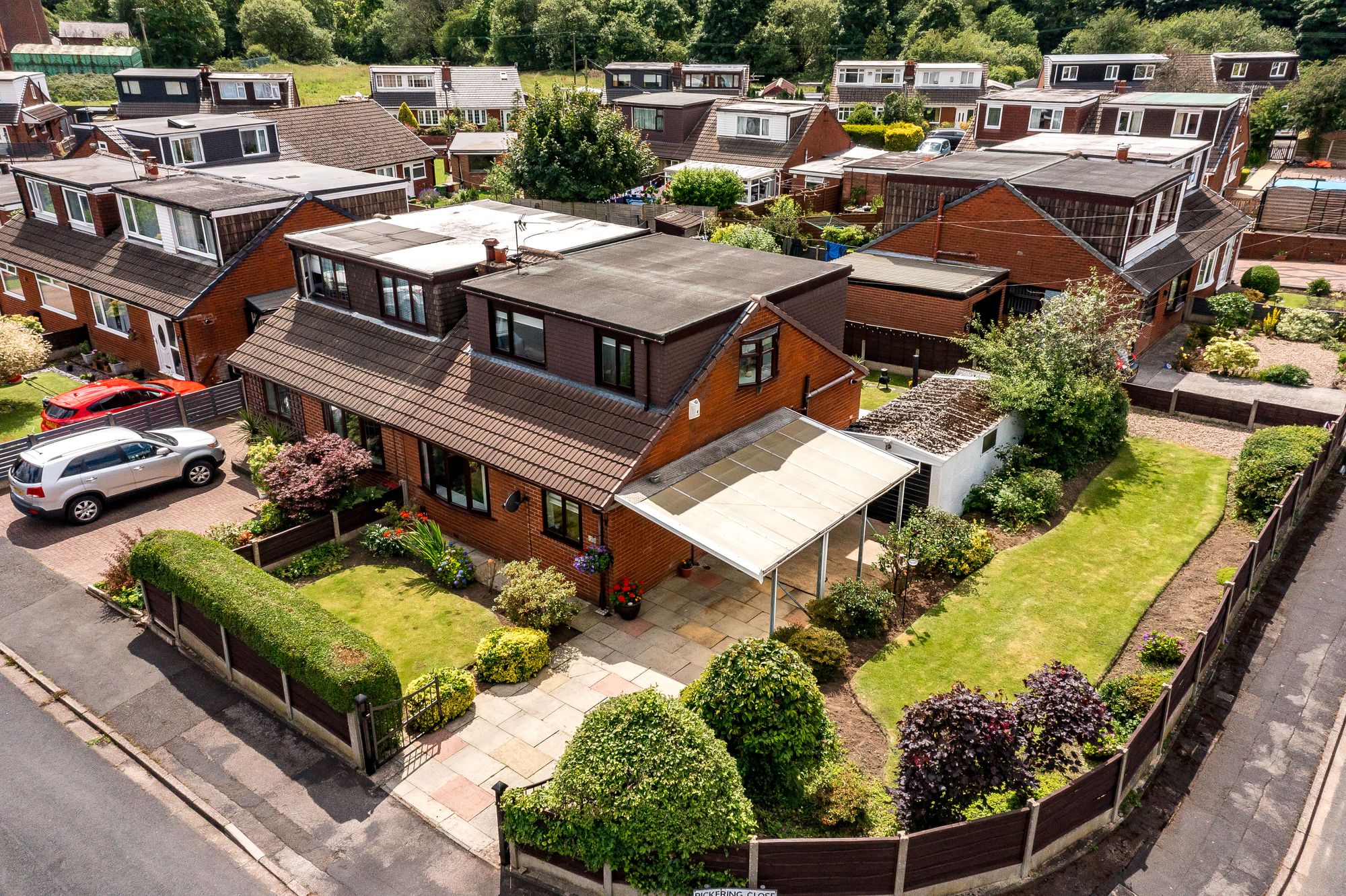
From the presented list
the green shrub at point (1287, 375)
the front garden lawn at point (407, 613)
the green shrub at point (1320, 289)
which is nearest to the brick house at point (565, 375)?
the front garden lawn at point (407, 613)

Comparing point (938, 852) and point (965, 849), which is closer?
point (938, 852)

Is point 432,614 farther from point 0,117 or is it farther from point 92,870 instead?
point 0,117

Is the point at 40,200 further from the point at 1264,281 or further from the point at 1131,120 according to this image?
the point at 1131,120

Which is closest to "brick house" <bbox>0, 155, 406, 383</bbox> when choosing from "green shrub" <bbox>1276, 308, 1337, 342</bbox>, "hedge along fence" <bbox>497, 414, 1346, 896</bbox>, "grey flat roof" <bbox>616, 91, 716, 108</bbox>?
"hedge along fence" <bbox>497, 414, 1346, 896</bbox>

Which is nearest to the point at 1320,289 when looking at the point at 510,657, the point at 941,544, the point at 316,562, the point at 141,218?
the point at 941,544

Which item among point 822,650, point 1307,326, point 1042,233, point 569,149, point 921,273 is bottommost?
point 822,650

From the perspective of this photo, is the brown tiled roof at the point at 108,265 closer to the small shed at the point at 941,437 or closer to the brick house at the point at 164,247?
the brick house at the point at 164,247

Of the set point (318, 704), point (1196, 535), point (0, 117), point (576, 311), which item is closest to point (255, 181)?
point (576, 311)
